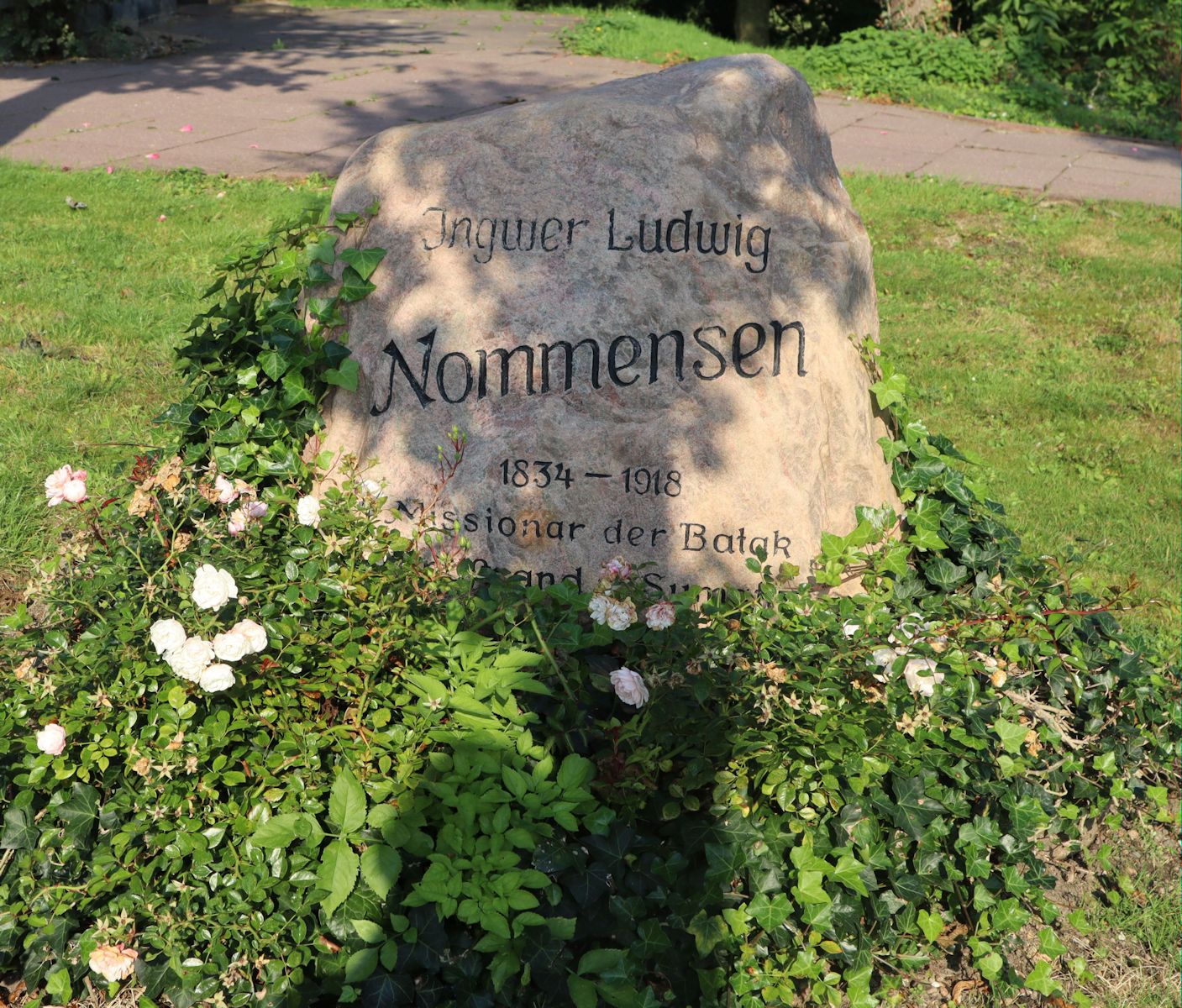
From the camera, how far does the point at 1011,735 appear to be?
2719 millimetres

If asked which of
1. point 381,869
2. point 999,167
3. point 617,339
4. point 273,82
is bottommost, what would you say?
point 999,167

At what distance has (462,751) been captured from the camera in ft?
7.79

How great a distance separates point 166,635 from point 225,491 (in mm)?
730

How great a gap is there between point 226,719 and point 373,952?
614 millimetres

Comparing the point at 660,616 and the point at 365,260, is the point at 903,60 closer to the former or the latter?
the point at 365,260

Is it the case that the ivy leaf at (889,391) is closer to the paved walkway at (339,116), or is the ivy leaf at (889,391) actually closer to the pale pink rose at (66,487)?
the pale pink rose at (66,487)

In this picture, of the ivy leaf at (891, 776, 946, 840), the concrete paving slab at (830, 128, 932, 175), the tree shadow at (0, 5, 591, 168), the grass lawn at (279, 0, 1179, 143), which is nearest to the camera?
the ivy leaf at (891, 776, 946, 840)

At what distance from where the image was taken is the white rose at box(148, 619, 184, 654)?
7.62 ft

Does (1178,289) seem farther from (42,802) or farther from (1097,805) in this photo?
(42,802)

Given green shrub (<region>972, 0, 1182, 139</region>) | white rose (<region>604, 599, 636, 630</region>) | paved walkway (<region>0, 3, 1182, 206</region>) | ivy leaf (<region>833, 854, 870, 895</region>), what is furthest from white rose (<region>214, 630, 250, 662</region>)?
green shrub (<region>972, 0, 1182, 139</region>)

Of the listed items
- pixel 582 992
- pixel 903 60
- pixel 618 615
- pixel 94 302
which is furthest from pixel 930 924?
pixel 903 60

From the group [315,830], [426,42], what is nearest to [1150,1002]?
[315,830]

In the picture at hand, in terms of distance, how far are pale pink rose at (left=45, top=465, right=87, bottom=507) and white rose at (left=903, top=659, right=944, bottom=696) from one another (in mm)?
2079

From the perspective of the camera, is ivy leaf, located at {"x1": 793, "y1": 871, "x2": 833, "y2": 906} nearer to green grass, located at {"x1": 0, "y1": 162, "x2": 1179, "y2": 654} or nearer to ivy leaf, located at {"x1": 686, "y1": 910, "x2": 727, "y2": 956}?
ivy leaf, located at {"x1": 686, "y1": 910, "x2": 727, "y2": 956}
